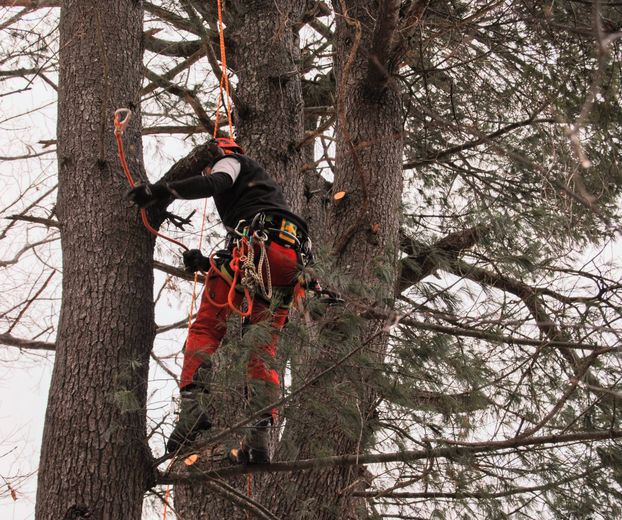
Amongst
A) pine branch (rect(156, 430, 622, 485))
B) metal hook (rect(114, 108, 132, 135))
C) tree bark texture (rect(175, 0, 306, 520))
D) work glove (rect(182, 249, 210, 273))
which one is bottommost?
pine branch (rect(156, 430, 622, 485))

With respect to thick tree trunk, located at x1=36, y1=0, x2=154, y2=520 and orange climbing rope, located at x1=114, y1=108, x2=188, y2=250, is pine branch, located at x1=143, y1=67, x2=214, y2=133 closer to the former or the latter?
thick tree trunk, located at x1=36, y1=0, x2=154, y2=520

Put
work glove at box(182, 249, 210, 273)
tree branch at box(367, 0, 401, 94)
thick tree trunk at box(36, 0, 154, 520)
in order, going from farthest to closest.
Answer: tree branch at box(367, 0, 401, 94) < work glove at box(182, 249, 210, 273) < thick tree trunk at box(36, 0, 154, 520)

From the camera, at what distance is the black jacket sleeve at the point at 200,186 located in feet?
10.2

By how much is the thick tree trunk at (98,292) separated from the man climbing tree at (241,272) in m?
0.18

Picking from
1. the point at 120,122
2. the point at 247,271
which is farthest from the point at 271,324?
the point at 120,122

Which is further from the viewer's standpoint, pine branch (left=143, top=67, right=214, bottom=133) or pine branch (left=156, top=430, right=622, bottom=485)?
pine branch (left=143, top=67, right=214, bottom=133)

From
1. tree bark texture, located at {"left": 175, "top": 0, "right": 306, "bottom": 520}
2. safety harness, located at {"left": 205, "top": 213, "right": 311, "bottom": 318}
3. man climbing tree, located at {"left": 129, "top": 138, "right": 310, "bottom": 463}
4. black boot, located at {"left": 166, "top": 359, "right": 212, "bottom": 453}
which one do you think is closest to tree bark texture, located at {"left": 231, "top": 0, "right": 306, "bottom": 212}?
tree bark texture, located at {"left": 175, "top": 0, "right": 306, "bottom": 520}

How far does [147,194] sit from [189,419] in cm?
78

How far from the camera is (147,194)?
10.1 feet

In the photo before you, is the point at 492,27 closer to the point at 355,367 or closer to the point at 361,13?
the point at 361,13

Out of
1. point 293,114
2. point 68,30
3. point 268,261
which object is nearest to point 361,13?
point 293,114

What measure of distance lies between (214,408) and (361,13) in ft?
7.84

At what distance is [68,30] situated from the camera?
366cm

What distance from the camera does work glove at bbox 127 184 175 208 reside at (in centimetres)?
308
